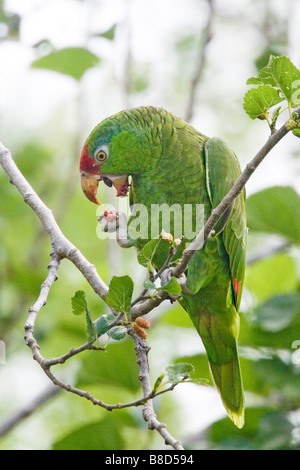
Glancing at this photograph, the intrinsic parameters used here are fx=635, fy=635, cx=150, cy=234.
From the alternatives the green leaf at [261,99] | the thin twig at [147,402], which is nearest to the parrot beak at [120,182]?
the thin twig at [147,402]

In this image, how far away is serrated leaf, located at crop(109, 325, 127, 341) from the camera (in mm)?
1730

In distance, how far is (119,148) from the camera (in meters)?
2.52

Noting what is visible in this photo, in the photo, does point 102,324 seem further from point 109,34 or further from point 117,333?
point 109,34

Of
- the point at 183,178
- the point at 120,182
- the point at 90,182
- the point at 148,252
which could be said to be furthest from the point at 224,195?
the point at 148,252

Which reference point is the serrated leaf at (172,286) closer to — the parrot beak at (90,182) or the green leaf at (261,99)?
the green leaf at (261,99)

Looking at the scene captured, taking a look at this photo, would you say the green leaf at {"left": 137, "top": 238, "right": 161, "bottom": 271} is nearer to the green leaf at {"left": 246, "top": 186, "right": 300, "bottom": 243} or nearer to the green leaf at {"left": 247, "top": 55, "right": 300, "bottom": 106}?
the green leaf at {"left": 247, "top": 55, "right": 300, "bottom": 106}

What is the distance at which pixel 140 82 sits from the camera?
4723 mm

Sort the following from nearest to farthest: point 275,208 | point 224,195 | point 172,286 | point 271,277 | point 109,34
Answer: point 172,286 → point 224,195 → point 275,208 → point 109,34 → point 271,277

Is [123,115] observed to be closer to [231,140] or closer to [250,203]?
[250,203]

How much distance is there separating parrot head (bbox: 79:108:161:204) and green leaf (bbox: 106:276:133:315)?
3.00 ft

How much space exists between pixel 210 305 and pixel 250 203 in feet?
1.78

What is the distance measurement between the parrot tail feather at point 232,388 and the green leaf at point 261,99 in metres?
1.45

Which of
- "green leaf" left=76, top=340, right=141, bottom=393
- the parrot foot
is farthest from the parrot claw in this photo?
"green leaf" left=76, top=340, right=141, bottom=393

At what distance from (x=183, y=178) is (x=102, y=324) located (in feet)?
3.14
